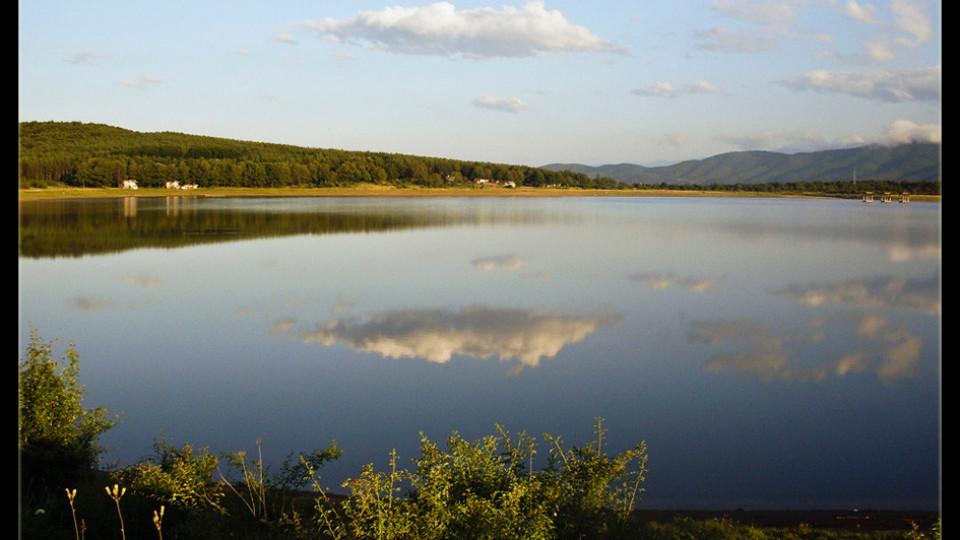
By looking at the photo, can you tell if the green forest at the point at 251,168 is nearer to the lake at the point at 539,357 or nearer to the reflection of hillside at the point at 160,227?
the reflection of hillside at the point at 160,227

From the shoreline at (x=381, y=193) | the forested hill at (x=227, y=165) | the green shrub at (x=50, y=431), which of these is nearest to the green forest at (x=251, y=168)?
the forested hill at (x=227, y=165)

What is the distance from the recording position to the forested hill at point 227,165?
87750 millimetres

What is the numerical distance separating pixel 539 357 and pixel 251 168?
102 m

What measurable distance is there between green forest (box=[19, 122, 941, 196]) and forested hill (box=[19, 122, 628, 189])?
0.48 ft

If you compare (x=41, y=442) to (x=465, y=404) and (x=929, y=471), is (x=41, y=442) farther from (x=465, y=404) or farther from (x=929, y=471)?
(x=929, y=471)

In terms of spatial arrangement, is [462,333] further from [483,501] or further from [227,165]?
[227,165]

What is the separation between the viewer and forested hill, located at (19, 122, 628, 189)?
8775cm

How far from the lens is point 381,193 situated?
360 feet

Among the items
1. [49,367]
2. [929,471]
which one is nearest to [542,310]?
[929,471]

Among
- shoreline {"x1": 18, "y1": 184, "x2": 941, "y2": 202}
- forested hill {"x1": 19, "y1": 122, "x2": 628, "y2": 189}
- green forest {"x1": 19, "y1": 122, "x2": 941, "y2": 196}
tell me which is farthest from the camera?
green forest {"x1": 19, "y1": 122, "x2": 941, "y2": 196}

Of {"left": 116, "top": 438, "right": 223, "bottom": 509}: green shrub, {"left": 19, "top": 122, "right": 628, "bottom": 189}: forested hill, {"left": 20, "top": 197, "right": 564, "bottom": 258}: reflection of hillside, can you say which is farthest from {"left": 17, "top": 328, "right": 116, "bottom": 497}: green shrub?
{"left": 19, "top": 122, "right": 628, "bottom": 189}: forested hill

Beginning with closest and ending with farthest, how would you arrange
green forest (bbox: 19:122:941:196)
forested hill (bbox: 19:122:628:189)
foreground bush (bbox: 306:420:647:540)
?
foreground bush (bbox: 306:420:647:540) < forested hill (bbox: 19:122:628:189) < green forest (bbox: 19:122:941:196)

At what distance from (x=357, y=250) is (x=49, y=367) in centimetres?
2419

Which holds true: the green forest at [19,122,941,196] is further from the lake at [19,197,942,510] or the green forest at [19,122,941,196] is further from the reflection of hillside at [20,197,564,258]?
the lake at [19,197,942,510]
